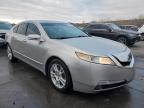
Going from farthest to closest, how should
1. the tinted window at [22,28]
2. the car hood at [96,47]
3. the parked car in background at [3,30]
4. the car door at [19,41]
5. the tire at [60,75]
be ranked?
the parked car in background at [3,30], the tinted window at [22,28], the car door at [19,41], the tire at [60,75], the car hood at [96,47]

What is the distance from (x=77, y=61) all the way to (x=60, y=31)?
1703mm

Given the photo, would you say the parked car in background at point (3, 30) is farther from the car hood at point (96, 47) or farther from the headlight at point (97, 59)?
the headlight at point (97, 59)

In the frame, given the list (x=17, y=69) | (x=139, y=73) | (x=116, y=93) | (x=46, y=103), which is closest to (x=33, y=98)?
(x=46, y=103)

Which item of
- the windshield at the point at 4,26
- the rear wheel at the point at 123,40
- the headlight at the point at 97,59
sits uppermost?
the windshield at the point at 4,26

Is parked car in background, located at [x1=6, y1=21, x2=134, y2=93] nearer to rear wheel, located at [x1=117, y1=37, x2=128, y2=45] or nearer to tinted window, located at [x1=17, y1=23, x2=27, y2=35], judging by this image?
tinted window, located at [x1=17, y1=23, x2=27, y2=35]

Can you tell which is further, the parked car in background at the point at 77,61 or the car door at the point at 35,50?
the car door at the point at 35,50

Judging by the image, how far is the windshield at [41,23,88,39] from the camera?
16.6 feet

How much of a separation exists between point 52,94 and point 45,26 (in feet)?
6.25

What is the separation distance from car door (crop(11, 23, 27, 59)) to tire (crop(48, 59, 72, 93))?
165 cm

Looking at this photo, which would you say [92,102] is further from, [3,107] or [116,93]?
[3,107]

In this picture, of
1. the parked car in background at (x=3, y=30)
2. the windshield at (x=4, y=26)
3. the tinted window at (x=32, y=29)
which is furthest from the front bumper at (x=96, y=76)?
the windshield at (x=4, y=26)

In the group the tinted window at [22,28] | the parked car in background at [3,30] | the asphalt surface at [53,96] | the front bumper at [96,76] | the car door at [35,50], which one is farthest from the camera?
the parked car in background at [3,30]

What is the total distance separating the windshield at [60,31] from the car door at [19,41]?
0.98 metres

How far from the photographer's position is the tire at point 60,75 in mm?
4160
